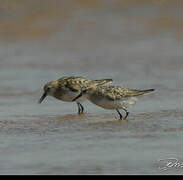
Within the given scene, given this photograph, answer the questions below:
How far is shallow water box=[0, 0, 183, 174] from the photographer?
29.3ft

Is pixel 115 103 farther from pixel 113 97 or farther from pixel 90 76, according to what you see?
pixel 90 76

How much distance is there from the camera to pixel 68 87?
13047mm

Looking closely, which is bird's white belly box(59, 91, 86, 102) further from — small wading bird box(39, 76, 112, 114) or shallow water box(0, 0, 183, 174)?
shallow water box(0, 0, 183, 174)

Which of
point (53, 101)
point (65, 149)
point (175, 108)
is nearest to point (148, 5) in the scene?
point (53, 101)

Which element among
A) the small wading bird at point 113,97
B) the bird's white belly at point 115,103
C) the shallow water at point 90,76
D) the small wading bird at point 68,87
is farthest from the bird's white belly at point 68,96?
the bird's white belly at point 115,103

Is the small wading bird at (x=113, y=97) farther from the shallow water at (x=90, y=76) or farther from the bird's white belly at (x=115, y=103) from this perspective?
the shallow water at (x=90, y=76)

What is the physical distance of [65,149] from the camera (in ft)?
30.6

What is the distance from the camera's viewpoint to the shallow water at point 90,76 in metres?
8.93

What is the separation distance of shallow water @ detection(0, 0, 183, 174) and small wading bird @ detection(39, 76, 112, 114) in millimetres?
214

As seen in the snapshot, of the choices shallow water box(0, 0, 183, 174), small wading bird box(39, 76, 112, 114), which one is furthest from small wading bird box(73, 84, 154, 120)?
small wading bird box(39, 76, 112, 114)

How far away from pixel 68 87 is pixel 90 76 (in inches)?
Answer: 82.9

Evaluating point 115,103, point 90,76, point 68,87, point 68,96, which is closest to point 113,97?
point 115,103

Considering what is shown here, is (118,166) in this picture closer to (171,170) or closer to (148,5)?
(171,170)
